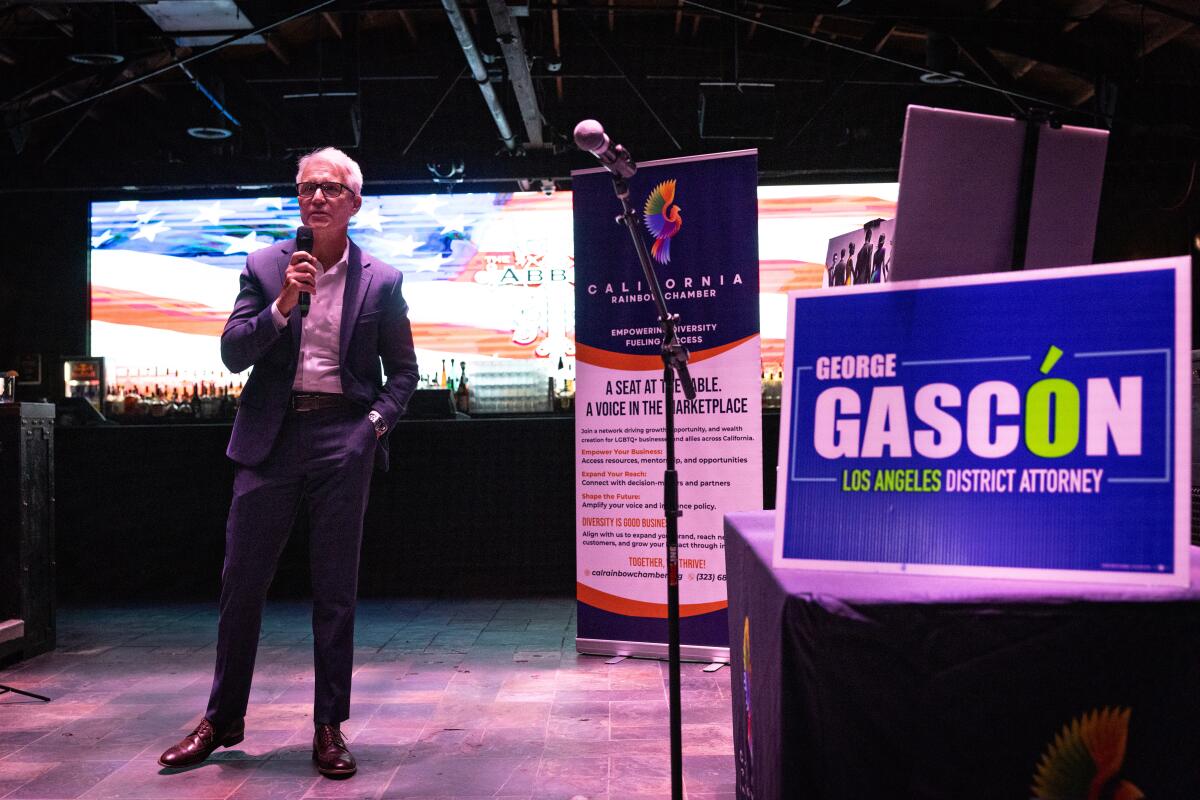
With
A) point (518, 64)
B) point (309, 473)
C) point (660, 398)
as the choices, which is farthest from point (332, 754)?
point (518, 64)

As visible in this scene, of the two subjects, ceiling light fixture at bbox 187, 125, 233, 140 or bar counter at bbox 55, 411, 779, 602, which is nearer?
bar counter at bbox 55, 411, 779, 602

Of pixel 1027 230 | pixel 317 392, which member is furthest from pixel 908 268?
pixel 317 392

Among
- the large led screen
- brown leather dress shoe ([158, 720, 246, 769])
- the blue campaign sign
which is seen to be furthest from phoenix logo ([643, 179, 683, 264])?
the large led screen

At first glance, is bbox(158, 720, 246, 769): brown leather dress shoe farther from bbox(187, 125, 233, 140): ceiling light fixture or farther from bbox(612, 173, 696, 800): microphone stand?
bbox(187, 125, 233, 140): ceiling light fixture

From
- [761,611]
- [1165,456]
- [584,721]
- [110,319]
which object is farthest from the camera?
[110,319]

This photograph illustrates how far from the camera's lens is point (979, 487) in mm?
1261

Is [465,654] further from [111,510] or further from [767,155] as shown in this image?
[767,155]

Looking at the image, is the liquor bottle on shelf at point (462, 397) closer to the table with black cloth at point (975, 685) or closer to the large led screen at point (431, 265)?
the large led screen at point (431, 265)

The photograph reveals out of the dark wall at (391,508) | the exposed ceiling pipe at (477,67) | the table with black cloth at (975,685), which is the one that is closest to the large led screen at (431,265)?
the exposed ceiling pipe at (477,67)

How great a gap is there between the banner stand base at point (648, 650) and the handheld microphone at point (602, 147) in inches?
99.1

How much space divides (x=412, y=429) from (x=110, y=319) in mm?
3433

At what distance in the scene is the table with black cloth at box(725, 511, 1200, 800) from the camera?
1122 millimetres

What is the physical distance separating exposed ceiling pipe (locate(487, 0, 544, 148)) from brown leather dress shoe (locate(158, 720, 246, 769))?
12.9 feet

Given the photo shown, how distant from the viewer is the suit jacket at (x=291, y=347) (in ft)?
9.14
